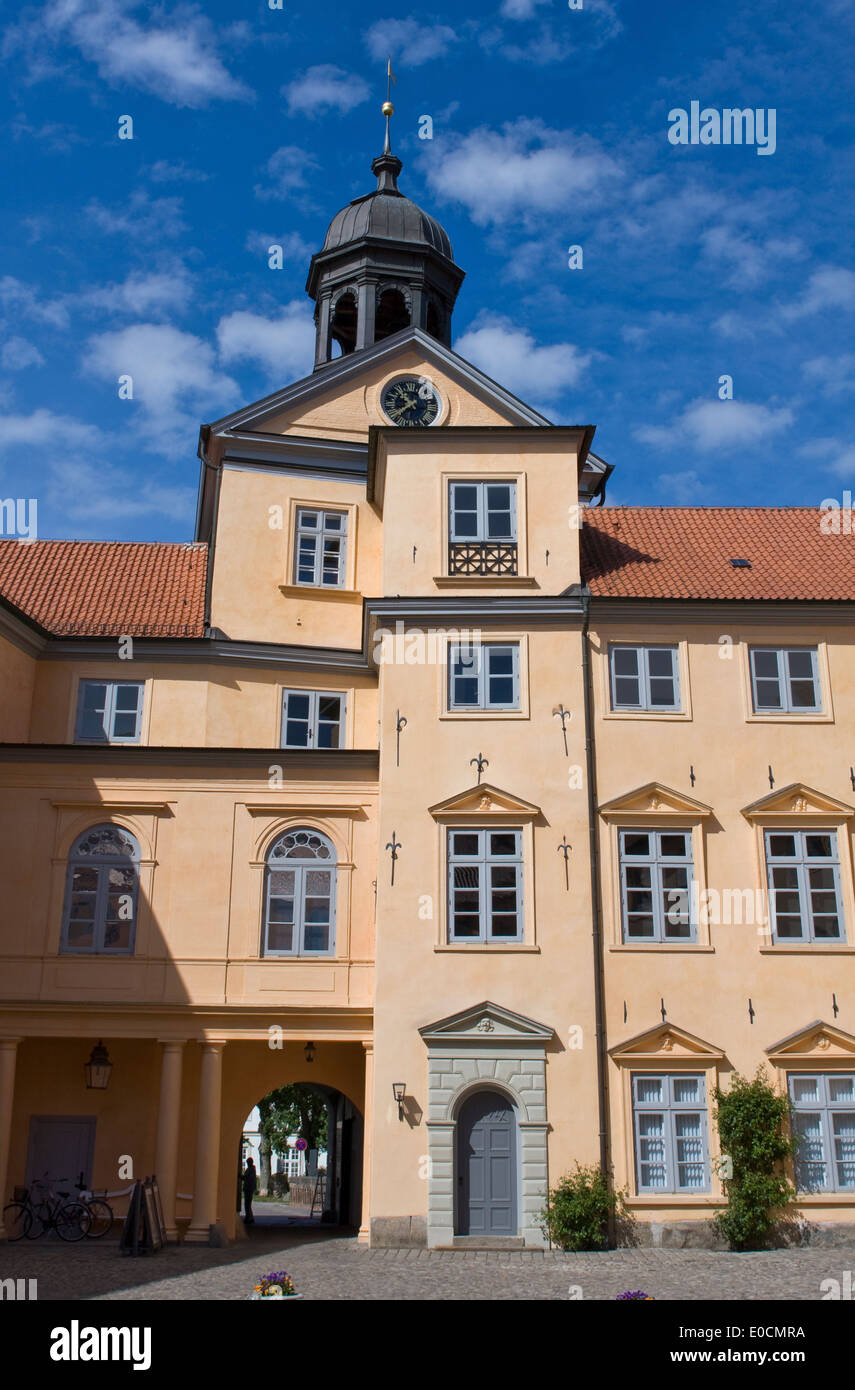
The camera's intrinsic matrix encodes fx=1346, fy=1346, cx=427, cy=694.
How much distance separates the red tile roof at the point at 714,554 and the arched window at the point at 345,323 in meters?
8.40

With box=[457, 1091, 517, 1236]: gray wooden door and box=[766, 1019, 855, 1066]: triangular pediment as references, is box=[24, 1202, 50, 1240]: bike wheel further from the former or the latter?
box=[766, 1019, 855, 1066]: triangular pediment

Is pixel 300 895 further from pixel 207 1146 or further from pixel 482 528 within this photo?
pixel 482 528

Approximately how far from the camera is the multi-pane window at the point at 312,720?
2633 cm

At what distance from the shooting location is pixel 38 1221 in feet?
74.1

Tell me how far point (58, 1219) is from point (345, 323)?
20609 mm

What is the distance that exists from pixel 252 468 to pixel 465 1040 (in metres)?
12.7

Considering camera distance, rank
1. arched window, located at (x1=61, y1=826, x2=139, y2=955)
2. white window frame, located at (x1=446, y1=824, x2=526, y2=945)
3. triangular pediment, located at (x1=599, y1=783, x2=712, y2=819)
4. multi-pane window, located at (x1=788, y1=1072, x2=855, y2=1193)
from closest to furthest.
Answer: multi-pane window, located at (x1=788, y1=1072, x2=855, y2=1193), white window frame, located at (x1=446, y1=824, x2=526, y2=945), triangular pediment, located at (x1=599, y1=783, x2=712, y2=819), arched window, located at (x1=61, y1=826, x2=139, y2=955)

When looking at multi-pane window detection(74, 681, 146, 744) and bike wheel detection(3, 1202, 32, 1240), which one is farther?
multi-pane window detection(74, 681, 146, 744)

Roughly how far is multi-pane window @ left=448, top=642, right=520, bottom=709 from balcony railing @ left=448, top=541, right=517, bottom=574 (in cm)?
137

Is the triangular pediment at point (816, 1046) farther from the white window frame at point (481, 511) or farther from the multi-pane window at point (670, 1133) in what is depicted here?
the white window frame at point (481, 511)

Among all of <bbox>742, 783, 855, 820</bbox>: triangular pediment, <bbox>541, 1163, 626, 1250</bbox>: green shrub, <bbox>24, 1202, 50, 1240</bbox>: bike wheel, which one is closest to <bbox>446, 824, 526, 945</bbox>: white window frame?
<bbox>541, 1163, 626, 1250</bbox>: green shrub

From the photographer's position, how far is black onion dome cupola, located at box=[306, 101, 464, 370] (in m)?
31.1

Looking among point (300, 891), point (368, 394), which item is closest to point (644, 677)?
point (300, 891)

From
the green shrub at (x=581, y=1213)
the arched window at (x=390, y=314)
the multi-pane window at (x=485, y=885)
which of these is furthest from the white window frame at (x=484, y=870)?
the arched window at (x=390, y=314)
